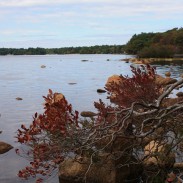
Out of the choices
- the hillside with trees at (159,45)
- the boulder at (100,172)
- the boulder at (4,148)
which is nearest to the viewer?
the boulder at (100,172)

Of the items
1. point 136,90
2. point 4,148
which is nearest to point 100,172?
point 136,90

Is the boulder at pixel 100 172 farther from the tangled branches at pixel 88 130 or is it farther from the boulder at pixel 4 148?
the boulder at pixel 4 148

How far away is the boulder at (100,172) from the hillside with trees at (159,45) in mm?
107110

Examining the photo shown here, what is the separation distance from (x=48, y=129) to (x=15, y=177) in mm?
5099

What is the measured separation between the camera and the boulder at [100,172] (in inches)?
463

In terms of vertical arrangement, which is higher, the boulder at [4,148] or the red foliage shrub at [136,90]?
the red foliage shrub at [136,90]

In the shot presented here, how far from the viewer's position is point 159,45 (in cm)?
12600

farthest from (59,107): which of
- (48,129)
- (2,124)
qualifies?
(2,124)

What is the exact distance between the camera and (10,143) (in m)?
17.8

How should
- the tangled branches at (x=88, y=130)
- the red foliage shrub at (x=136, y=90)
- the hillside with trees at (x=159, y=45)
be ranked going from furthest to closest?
the hillside with trees at (x=159, y=45) < the red foliage shrub at (x=136, y=90) < the tangled branches at (x=88, y=130)

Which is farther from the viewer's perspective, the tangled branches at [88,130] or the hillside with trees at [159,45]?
the hillside with trees at [159,45]

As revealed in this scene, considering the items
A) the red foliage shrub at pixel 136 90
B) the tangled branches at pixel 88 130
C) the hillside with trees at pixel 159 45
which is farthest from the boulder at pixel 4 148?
the hillside with trees at pixel 159 45

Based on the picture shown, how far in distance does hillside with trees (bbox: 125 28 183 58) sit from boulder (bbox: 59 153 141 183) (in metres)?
107

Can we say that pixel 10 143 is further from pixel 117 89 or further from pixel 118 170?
pixel 118 170
